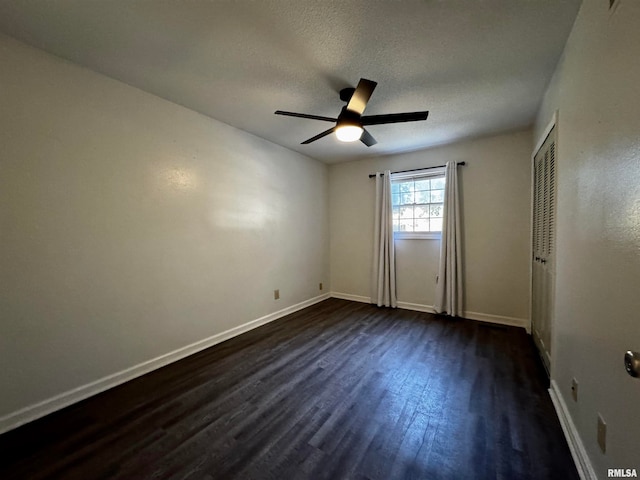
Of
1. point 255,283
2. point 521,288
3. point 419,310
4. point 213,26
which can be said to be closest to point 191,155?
point 213,26

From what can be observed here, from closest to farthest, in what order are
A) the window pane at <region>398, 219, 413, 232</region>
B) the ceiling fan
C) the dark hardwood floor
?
the dark hardwood floor, the ceiling fan, the window pane at <region>398, 219, 413, 232</region>

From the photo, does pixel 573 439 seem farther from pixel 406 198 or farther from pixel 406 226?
pixel 406 198

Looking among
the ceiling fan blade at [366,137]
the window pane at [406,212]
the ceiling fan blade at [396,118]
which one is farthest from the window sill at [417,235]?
the ceiling fan blade at [396,118]

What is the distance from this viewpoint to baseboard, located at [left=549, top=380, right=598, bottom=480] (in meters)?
1.24

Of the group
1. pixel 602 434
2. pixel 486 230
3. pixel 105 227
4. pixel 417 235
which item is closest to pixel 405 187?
pixel 417 235

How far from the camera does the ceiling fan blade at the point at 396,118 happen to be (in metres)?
1.97

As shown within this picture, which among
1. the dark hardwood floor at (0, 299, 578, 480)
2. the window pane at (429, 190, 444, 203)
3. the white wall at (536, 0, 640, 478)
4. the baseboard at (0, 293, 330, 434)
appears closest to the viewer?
the white wall at (536, 0, 640, 478)

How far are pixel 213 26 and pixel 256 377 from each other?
259cm

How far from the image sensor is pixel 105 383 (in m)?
2.06

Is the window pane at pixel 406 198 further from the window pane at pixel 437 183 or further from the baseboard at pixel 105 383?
the baseboard at pixel 105 383

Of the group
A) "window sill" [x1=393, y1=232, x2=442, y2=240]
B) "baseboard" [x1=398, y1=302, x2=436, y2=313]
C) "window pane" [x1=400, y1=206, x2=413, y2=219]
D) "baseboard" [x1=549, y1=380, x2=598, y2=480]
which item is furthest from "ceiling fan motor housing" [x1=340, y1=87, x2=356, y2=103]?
"baseboard" [x1=398, y1=302, x2=436, y2=313]

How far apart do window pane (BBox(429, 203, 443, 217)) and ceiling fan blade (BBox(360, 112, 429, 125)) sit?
2.18 meters

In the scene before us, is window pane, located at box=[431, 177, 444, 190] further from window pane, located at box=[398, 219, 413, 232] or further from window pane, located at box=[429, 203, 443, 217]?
window pane, located at box=[398, 219, 413, 232]

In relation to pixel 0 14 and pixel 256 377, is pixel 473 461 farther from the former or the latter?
pixel 0 14
